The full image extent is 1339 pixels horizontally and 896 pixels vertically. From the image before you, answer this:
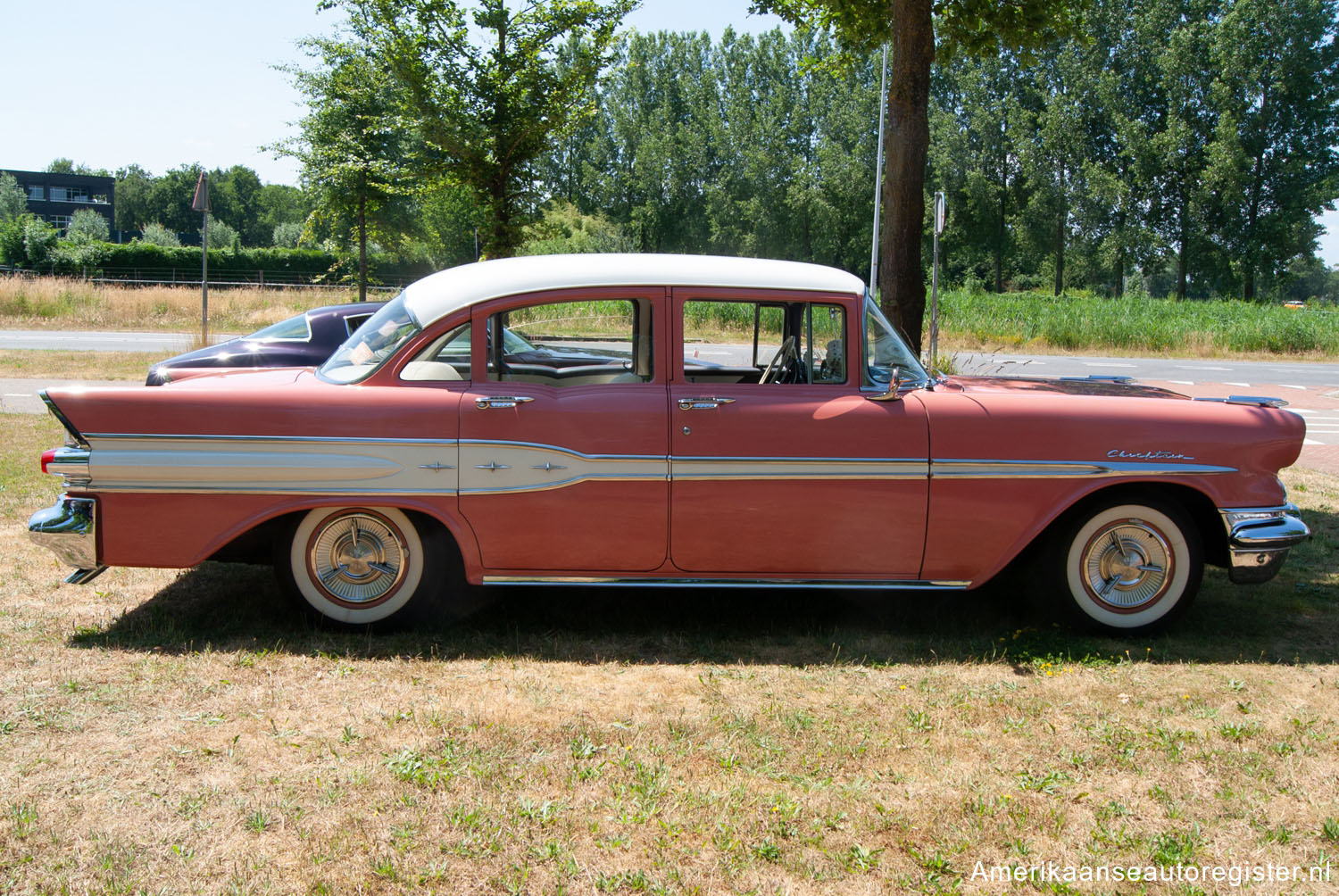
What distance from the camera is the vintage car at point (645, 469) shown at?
4410 mm

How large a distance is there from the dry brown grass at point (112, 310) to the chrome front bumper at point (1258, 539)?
23.9 meters

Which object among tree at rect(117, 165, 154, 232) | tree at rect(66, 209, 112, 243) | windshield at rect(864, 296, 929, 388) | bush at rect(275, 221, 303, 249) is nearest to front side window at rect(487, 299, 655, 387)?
windshield at rect(864, 296, 929, 388)

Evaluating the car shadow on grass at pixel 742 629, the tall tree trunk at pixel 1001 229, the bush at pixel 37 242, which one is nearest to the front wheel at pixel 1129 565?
the car shadow on grass at pixel 742 629

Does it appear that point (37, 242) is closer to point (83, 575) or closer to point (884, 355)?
point (83, 575)

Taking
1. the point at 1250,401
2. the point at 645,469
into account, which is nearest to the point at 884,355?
the point at 645,469

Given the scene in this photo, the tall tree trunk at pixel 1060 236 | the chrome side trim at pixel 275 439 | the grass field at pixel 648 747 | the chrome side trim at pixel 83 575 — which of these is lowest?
the grass field at pixel 648 747

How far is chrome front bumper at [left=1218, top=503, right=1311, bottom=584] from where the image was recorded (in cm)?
→ 455

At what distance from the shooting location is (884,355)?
15.6ft

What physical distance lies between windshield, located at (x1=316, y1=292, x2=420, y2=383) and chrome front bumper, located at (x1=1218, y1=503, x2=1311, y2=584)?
388cm

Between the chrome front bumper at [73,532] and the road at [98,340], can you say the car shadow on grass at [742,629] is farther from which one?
the road at [98,340]

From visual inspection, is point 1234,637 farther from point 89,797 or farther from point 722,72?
point 722,72

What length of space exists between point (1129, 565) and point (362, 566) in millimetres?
3588

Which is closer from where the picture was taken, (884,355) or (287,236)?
(884,355)

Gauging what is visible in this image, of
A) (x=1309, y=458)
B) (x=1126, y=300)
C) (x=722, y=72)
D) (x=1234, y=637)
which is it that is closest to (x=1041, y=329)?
(x=1126, y=300)
